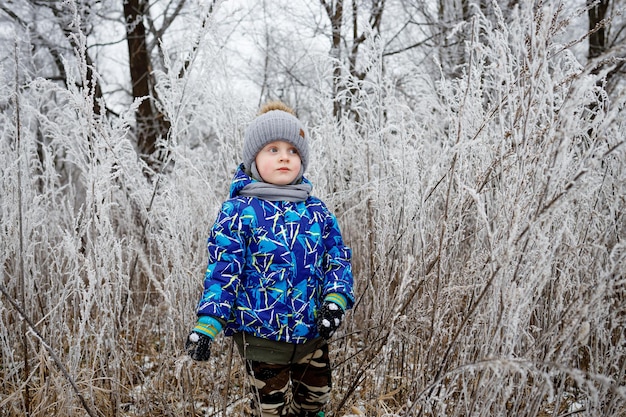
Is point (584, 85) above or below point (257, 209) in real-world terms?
above

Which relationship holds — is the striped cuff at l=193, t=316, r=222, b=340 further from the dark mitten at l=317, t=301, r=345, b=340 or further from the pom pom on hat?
the pom pom on hat

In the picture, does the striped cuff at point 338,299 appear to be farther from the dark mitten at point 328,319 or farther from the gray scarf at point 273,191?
the gray scarf at point 273,191

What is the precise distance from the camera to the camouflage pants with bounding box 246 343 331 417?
1.44 m

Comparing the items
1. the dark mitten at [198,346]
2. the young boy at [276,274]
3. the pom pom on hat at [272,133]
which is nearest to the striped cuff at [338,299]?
the young boy at [276,274]

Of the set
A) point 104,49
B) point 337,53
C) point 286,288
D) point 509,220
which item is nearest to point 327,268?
point 286,288

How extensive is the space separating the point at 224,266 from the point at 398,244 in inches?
35.7

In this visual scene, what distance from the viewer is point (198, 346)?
123cm

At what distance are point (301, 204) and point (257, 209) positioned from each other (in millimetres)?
166

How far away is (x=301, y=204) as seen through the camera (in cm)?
154

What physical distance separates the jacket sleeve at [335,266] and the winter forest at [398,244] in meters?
0.17

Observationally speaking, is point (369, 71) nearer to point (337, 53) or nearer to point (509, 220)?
point (509, 220)

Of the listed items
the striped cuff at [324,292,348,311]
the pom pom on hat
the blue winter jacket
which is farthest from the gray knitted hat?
the striped cuff at [324,292,348,311]

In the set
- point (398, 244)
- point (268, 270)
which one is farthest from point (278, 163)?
point (398, 244)

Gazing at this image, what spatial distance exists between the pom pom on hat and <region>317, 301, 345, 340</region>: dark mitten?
1.79 ft
